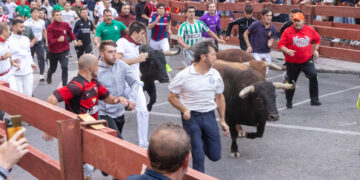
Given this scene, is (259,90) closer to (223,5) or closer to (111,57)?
(111,57)

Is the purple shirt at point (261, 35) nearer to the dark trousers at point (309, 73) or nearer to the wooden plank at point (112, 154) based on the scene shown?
the dark trousers at point (309, 73)

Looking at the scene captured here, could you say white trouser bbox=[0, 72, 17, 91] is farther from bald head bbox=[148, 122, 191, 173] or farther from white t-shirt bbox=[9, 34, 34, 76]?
bald head bbox=[148, 122, 191, 173]

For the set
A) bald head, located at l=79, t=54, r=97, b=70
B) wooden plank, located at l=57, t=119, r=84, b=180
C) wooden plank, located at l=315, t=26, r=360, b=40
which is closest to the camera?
wooden plank, located at l=57, t=119, r=84, b=180

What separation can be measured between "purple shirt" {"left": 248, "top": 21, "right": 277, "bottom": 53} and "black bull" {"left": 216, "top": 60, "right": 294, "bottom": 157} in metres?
3.63

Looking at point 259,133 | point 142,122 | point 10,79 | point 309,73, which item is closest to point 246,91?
point 259,133

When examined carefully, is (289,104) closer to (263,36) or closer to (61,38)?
(263,36)

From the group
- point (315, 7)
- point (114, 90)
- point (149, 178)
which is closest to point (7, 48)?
point (114, 90)

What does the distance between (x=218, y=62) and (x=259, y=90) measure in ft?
4.68

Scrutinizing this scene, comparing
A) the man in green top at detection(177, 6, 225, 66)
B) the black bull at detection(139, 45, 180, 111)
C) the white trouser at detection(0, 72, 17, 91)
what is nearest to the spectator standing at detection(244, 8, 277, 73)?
the man in green top at detection(177, 6, 225, 66)

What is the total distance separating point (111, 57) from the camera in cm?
→ 681

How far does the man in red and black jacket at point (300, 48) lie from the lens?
10680 millimetres

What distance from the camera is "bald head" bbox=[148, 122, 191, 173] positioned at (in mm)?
2707

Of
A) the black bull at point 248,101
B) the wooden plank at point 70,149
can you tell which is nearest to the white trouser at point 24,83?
the black bull at point 248,101

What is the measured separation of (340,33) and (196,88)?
29.3 ft
